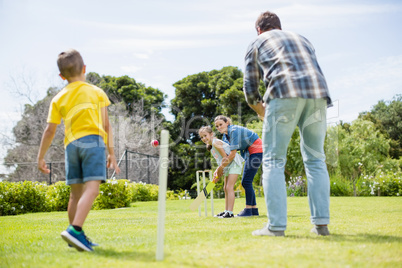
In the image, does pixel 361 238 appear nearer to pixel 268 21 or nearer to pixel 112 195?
pixel 268 21

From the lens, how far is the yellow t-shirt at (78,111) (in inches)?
108

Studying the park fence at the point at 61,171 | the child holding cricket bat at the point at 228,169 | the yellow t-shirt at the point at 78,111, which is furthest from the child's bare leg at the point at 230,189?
the park fence at the point at 61,171

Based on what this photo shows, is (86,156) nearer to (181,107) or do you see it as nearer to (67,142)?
(67,142)

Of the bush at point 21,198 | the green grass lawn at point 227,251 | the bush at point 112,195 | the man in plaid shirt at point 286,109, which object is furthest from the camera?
the bush at point 112,195

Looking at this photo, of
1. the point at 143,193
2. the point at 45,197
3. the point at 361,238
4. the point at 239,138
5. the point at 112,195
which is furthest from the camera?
the point at 143,193

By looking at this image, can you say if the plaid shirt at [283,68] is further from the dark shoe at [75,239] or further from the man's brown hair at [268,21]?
the dark shoe at [75,239]

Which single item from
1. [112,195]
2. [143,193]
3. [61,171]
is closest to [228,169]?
[112,195]

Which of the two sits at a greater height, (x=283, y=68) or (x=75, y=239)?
(x=283, y=68)

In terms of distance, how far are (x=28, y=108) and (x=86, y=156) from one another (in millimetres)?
20480

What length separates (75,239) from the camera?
8.18 ft

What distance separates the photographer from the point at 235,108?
23047 mm

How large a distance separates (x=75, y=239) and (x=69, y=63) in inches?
54.3

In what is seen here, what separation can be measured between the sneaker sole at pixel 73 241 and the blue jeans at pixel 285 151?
150 centimetres

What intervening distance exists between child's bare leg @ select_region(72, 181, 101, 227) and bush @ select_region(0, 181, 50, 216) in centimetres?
811
